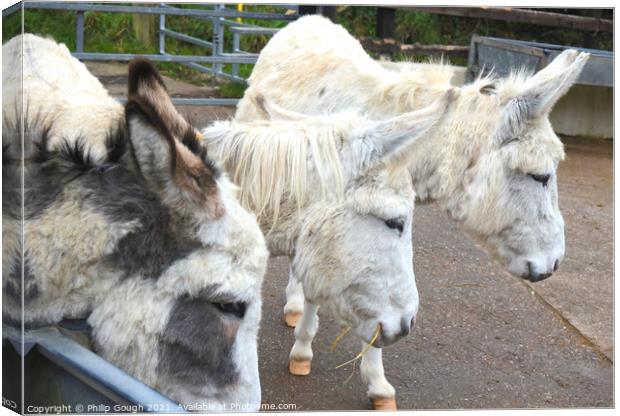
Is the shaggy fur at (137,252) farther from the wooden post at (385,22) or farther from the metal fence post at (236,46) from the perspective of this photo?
the metal fence post at (236,46)

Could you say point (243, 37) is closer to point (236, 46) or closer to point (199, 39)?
point (236, 46)

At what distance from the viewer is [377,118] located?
3436 mm

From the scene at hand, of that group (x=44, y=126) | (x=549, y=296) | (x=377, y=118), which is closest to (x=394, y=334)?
(x=377, y=118)

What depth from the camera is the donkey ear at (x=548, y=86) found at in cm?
337

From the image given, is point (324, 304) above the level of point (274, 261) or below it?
above

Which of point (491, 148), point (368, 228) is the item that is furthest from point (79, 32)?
point (491, 148)

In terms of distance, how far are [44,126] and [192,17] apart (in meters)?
1.49

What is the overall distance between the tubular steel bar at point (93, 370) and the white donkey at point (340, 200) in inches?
31.6

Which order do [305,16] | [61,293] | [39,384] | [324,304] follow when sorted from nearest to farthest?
[61,293]
[39,384]
[324,304]
[305,16]

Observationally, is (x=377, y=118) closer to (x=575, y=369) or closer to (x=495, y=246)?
(x=495, y=246)

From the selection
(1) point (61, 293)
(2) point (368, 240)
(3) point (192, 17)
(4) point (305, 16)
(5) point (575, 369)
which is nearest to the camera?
(1) point (61, 293)

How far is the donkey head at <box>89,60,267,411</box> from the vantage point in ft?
6.10

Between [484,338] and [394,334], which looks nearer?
[394,334]

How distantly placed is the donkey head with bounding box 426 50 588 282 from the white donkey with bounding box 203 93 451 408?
83cm
